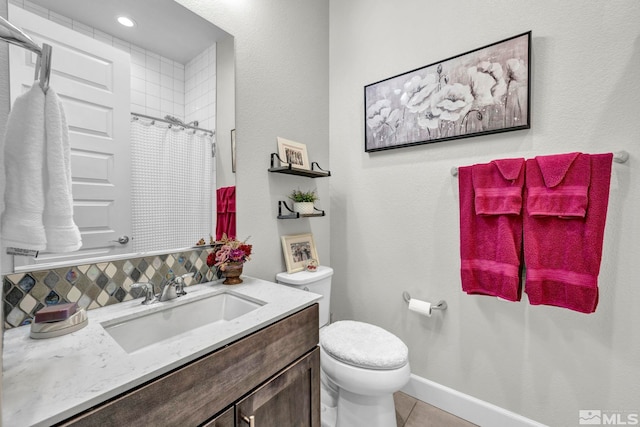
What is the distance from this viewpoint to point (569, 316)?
1216 mm

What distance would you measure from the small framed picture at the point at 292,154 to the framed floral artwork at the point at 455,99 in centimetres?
44

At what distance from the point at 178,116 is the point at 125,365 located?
0.99 m

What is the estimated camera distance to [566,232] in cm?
116

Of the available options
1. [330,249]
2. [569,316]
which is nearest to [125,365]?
[330,249]

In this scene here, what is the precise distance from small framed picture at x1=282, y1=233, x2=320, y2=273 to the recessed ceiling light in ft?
3.92

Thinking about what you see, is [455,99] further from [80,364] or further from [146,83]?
[80,364]

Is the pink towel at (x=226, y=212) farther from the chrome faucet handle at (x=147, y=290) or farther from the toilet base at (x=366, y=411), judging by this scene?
the toilet base at (x=366, y=411)

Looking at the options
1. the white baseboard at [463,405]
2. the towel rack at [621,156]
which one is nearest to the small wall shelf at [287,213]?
the white baseboard at [463,405]

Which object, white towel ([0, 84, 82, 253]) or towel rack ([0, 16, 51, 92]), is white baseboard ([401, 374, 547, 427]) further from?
towel rack ([0, 16, 51, 92])

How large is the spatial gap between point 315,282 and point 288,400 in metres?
0.69

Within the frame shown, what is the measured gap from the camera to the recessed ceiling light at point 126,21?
3.30 ft

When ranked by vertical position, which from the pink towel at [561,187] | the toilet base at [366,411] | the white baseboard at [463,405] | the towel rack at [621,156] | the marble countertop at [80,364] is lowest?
the white baseboard at [463,405]

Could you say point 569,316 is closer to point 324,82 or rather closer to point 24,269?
point 324,82

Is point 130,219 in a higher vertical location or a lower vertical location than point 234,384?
higher
